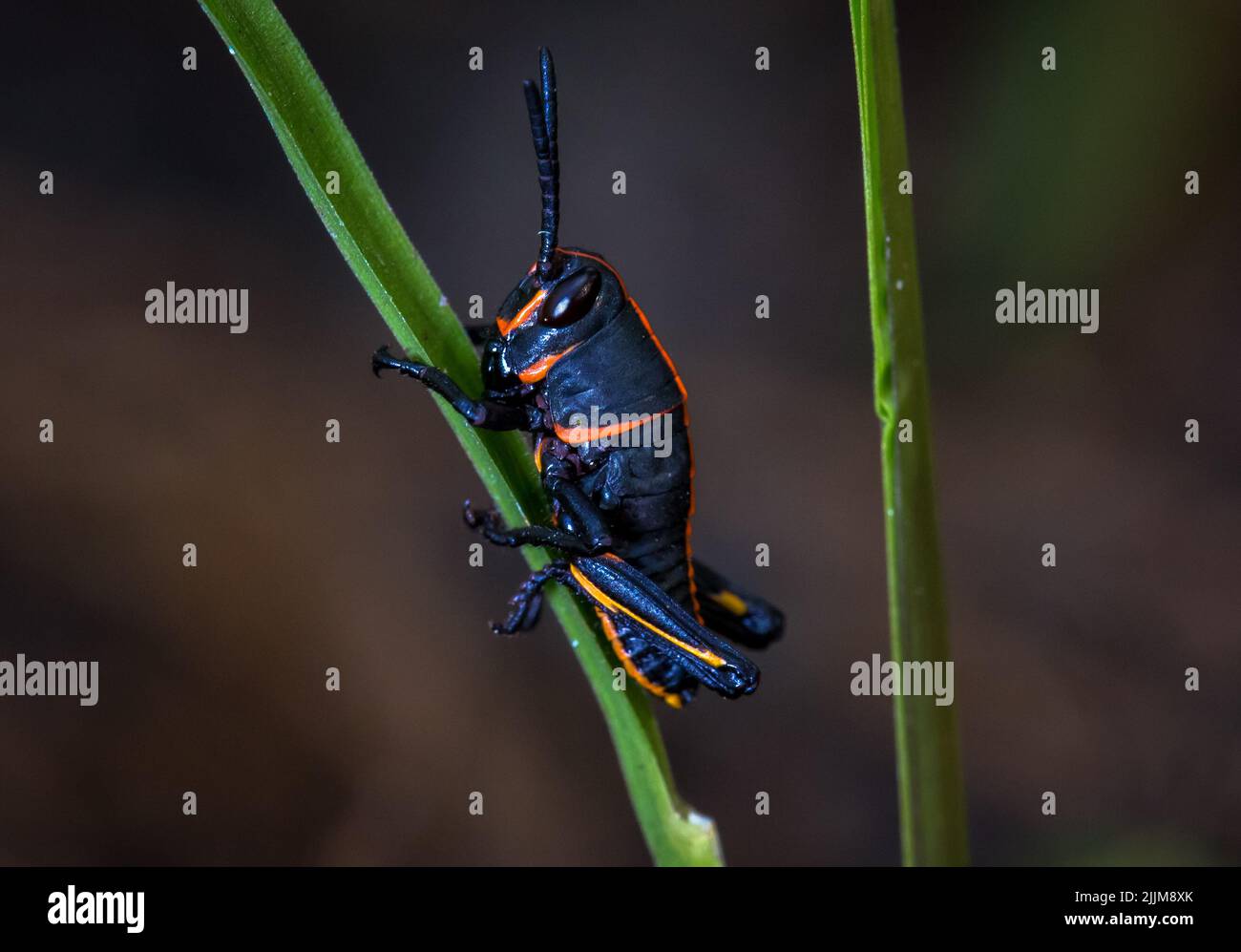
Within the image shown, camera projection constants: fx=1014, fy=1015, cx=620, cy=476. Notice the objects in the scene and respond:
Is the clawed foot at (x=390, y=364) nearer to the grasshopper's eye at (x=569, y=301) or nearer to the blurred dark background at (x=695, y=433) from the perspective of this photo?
the grasshopper's eye at (x=569, y=301)

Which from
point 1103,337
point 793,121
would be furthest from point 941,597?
point 793,121

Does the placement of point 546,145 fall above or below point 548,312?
above

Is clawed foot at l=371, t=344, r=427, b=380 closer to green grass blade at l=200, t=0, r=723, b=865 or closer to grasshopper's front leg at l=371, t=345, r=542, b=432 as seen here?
grasshopper's front leg at l=371, t=345, r=542, b=432

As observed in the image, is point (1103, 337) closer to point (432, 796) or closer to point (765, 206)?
point (765, 206)

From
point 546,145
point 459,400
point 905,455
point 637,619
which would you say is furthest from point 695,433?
point 905,455

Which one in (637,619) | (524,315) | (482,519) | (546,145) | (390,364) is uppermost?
Answer: (546,145)

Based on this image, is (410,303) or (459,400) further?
(459,400)

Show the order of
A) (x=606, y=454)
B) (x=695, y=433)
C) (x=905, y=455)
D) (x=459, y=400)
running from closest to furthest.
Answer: (x=905, y=455) → (x=459, y=400) → (x=606, y=454) → (x=695, y=433)

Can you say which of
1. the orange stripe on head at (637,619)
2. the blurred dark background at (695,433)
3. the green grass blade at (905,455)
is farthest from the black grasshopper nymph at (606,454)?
the blurred dark background at (695,433)

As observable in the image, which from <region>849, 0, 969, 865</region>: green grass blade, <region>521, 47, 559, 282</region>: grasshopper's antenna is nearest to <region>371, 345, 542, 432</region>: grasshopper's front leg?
<region>521, 47, 559, 282</region>: grasshopper's antenna

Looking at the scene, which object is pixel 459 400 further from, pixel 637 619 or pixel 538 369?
pixel 637 619
